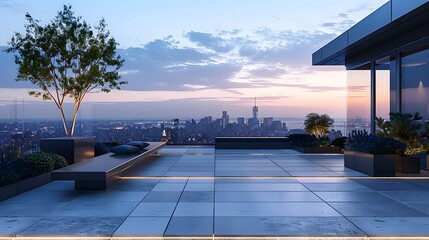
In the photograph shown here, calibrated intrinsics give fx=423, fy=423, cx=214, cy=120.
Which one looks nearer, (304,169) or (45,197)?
(45,197)

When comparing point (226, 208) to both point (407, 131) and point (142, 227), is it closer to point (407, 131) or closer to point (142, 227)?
point (142, 227)

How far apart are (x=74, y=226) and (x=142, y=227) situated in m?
0.83

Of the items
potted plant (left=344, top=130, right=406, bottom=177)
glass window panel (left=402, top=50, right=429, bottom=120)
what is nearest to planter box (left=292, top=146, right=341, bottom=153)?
glass window panel (left=402, top=50, right=429, bottom=120)

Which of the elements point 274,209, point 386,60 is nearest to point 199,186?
point 274,209

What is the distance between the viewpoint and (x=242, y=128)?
2141cm

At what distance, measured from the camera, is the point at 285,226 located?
5.03 meters

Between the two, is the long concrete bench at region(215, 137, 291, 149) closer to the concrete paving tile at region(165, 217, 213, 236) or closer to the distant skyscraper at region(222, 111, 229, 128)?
the distant skyscraper at region(222, 111, 229, 128)

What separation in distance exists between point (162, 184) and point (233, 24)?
10.3 meters

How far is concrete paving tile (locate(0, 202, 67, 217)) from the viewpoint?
5.78 metres

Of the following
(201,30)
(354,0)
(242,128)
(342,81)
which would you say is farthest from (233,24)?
(342,81)

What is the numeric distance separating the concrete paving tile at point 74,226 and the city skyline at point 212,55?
27.5ft

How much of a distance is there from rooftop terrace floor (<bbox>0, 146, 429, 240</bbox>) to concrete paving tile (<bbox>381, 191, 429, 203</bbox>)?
0.02 m

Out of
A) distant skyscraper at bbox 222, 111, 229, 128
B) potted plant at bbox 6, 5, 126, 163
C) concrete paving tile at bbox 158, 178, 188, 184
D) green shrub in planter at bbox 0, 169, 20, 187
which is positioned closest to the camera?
green shrub in planter at bbox 0, 169, 20, 187

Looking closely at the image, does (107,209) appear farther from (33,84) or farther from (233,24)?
(233,24)
